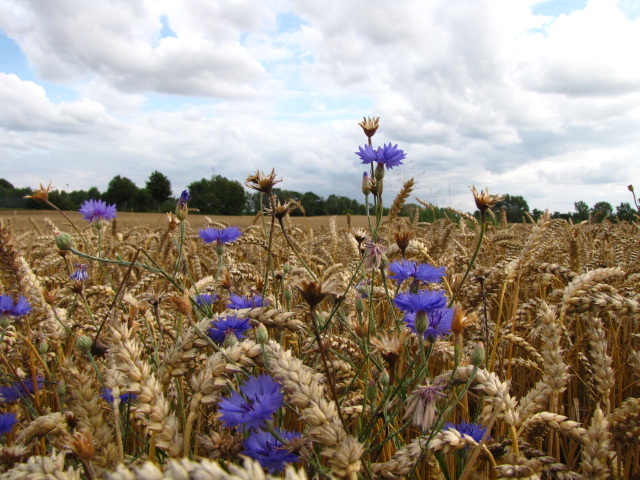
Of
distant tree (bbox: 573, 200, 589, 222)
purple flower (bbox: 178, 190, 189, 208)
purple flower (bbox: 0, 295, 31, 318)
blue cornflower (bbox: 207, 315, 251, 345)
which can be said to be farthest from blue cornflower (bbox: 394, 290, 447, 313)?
distant tree (bbox: 573, 200, 589, 222)

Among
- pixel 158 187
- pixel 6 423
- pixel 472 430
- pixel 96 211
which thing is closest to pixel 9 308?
pixel 6 423

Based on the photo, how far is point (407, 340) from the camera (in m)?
1.35

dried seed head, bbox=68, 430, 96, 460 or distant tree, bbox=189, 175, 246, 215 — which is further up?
distant tree, bbox=189, 175, 246, 215

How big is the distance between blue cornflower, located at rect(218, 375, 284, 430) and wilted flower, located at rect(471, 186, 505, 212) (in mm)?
780

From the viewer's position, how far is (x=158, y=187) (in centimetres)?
7225

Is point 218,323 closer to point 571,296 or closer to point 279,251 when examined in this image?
point 571,296

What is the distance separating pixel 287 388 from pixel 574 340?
199cm

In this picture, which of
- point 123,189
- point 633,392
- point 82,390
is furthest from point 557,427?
point 123,189

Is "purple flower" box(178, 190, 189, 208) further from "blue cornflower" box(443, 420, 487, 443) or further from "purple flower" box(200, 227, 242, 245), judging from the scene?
"blue cornflower" box(443, 420, 487, 443)

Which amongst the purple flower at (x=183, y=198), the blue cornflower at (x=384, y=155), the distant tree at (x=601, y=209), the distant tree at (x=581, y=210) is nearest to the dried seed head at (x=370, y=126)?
the blue cornflower at (x=384, y=155)

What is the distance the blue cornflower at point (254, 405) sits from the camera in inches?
30.4

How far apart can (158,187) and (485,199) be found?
7749cm

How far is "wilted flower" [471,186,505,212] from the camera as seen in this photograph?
1.20 meters

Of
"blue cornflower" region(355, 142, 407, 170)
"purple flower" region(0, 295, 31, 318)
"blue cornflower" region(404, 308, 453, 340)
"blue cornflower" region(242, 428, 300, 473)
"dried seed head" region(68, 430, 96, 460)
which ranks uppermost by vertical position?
"blue cornflower" region(355, 142, 407, 170)
